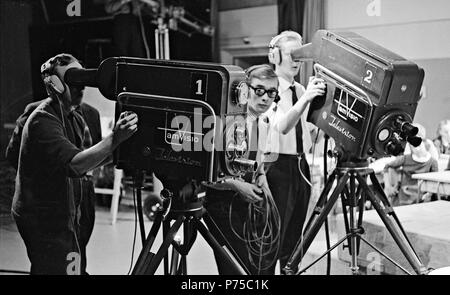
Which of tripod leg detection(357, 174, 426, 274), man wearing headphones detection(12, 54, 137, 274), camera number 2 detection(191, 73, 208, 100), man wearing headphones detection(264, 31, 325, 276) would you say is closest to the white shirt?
man wearing headphones detection(264, 31, 325, 276)

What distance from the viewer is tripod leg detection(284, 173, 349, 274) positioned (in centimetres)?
Answer: 171

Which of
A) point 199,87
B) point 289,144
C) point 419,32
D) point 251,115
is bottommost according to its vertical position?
point 289,144

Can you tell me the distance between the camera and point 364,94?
1539 mm

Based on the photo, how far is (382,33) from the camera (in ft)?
5.67

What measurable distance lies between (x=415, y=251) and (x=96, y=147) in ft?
3.66

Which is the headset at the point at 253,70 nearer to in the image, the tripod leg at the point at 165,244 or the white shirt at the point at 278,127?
the white shirt at the point at 278,127

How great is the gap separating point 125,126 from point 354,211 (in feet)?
2.65

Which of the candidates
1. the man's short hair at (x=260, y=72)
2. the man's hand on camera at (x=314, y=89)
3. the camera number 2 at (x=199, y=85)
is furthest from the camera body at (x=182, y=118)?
the man's hand on camera at (x=314, y=89)

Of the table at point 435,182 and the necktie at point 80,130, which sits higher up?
the necktie at point 80,130

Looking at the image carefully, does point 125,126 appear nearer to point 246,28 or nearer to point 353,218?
point 246,28

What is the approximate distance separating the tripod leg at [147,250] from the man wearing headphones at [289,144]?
448mm

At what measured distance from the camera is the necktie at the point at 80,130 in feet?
5.19

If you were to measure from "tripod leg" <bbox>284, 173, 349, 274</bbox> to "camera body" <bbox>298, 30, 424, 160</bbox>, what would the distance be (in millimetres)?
105

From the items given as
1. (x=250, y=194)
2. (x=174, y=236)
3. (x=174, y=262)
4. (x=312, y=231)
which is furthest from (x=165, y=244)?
(x=312, y=231)
